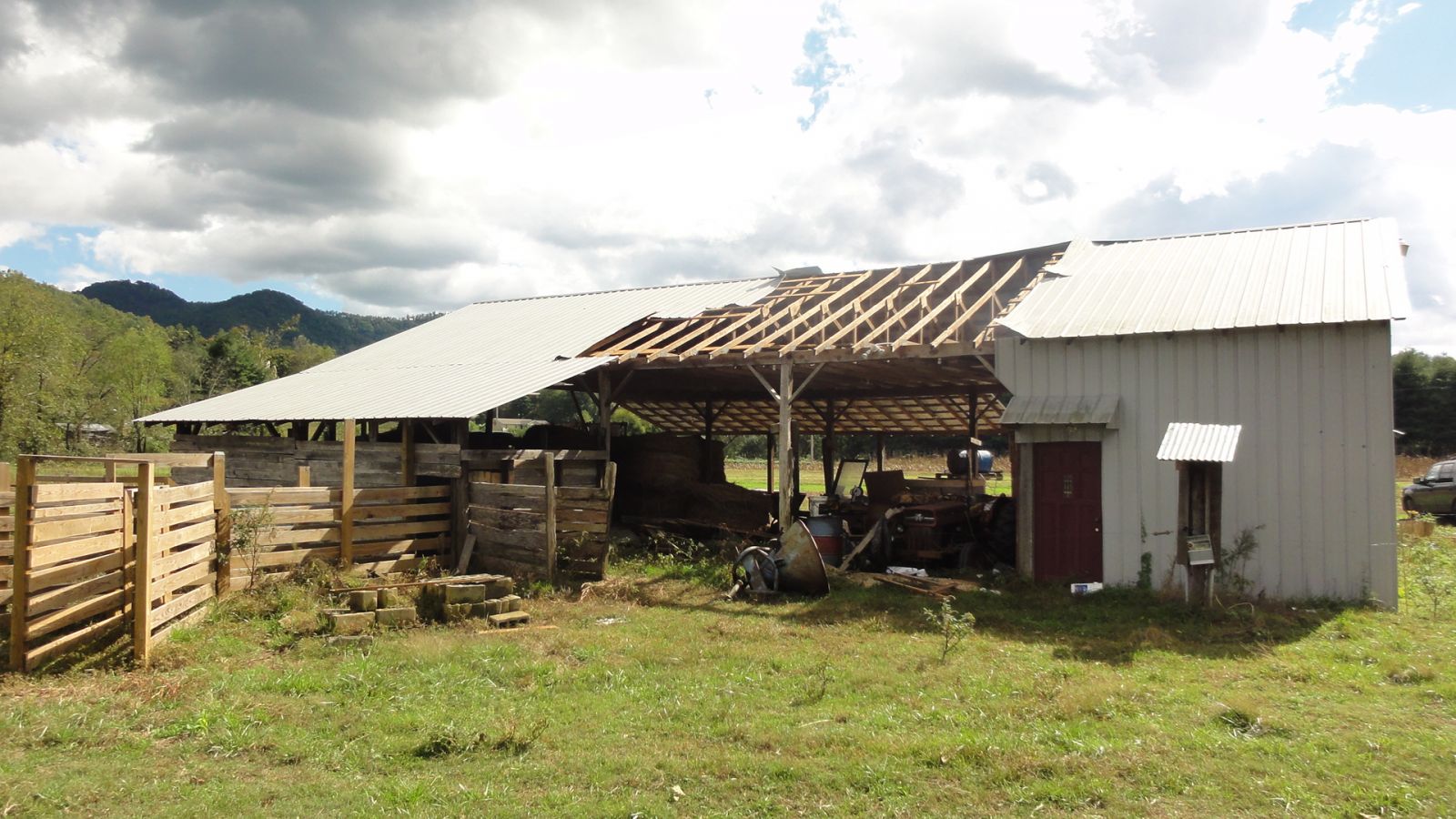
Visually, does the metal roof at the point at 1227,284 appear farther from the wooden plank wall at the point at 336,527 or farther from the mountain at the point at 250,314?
the mountain at the point at 250,314

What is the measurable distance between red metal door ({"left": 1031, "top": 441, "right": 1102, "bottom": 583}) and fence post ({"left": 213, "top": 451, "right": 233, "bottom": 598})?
10676 mm

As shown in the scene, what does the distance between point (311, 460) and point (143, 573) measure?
29.7ft

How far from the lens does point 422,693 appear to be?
730 centimetres

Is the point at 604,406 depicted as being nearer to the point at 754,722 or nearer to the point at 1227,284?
the point at 1227,284

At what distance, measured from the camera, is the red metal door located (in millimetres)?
12688

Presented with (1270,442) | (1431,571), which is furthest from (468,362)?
(1431,571)

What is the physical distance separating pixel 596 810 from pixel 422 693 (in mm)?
2814

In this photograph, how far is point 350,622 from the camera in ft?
30.7

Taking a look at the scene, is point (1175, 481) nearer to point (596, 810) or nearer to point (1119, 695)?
point (1119, 695)

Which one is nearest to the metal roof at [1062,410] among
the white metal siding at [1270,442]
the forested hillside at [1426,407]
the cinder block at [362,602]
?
the white metal siding at [1270,442]

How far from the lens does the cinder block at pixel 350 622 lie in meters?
9.24

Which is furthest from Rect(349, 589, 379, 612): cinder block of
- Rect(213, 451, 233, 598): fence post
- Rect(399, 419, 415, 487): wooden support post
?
Rect(399, 419, 415, 487): wooden support post

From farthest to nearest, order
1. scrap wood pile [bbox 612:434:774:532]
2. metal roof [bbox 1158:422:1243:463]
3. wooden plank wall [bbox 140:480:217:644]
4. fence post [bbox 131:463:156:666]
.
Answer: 1. scrap wood pile [bbox 612:434:774:532]
2. metal roof [bbox 1158:422:1243:463]
3. wooden plank wall [bbox 140:480:217:644]
4. fence post [bbox 131:463:156:666]

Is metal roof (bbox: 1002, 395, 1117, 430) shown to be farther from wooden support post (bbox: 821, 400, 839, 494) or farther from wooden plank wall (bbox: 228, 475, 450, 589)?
wooden plank wall (bbox: 228, 475, 450, 589)
